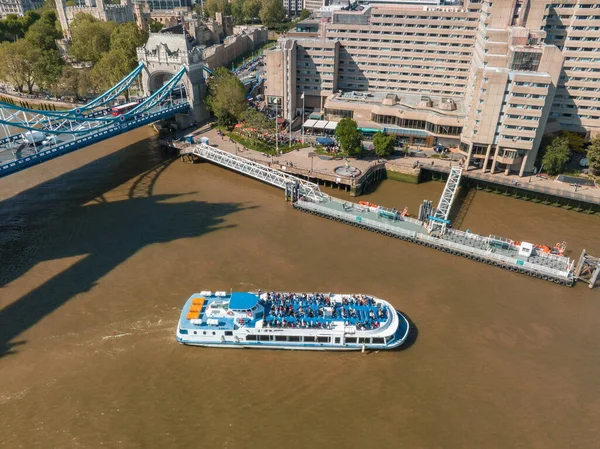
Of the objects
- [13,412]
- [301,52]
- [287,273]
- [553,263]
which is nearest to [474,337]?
[553,263]

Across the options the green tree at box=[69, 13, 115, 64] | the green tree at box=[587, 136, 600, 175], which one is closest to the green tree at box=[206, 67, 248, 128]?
the green tree at box=[69, 13, 115, 64]

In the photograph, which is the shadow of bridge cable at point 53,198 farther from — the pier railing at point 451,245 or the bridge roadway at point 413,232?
the pier railing at point 451,245

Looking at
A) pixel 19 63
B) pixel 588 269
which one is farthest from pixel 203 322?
pixel 19 63

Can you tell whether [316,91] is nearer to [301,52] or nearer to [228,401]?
[301,52]

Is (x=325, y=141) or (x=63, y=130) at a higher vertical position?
(x=63, y=130)

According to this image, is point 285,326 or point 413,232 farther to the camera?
point 413,232

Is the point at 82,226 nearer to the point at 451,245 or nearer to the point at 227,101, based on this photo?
the point at 227,101

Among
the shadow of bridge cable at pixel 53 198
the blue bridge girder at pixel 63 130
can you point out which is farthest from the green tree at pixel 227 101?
the shadow of bridge cable at pixel 53 198
